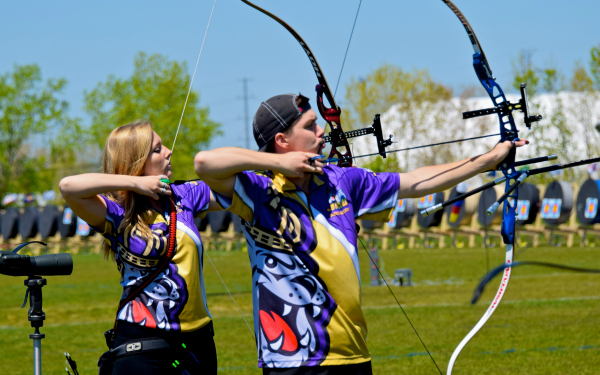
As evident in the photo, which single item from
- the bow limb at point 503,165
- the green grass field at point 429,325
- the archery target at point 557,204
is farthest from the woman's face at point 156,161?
the archery target at point 557,204

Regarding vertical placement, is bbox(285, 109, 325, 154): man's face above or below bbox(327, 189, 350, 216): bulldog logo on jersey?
above

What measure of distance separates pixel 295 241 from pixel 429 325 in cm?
532

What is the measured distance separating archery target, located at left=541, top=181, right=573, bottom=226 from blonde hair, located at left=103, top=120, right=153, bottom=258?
58.8 ft

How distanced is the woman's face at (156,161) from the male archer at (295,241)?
22.2 inches

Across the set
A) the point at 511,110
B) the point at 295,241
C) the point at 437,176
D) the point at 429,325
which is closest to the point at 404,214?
the point at 429,325

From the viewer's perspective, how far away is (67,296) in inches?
456

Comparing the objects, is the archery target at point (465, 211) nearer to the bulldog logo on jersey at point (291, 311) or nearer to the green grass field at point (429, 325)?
the green grass field at point (429, 325)

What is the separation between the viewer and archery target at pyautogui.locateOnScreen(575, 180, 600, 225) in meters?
18.5

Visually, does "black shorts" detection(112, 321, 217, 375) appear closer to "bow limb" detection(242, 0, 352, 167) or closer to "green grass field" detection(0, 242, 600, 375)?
"bow limb" detection(242, 0, 352, 167)

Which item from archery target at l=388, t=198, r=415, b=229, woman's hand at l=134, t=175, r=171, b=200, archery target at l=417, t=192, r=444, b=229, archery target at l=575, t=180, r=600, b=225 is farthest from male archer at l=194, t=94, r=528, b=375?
archery target at l=417, t=192, r=444, b=229

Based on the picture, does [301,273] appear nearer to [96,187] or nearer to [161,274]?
[161,274]

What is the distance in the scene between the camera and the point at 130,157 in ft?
8.96

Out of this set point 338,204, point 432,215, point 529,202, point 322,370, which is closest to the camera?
point 322,370

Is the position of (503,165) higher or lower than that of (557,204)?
higher
